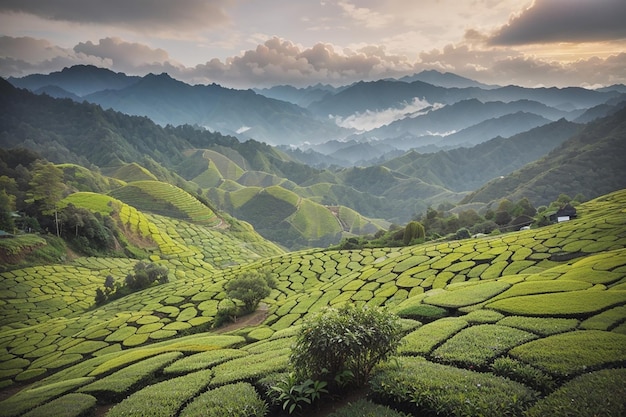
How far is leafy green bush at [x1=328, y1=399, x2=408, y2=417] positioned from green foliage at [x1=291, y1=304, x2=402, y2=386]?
0.96 metres

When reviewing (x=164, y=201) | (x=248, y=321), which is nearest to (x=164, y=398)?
(x=248, y=321)

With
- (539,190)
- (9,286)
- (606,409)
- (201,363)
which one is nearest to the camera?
(606,409)

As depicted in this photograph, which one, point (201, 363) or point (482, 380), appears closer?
point (482, 380)

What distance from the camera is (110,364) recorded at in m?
20.0

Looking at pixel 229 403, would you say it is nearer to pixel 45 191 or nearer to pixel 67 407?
pixel 67 407

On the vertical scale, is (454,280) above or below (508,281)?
below

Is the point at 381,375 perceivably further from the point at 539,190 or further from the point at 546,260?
the point at 539,190

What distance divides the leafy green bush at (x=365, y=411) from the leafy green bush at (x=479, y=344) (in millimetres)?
3403

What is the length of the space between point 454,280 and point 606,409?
63.3ft

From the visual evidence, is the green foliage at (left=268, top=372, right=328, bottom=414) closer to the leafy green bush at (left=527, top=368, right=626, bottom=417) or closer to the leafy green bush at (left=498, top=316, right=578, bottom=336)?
the leafy green bush at (left=527, top=368, right=626, bottom=417)

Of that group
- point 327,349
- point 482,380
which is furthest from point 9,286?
point 482,380

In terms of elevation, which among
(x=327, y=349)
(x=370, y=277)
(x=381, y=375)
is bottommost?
(x=370, y=277)

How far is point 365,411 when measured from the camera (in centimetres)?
921

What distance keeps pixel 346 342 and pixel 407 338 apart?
5.60 metres
